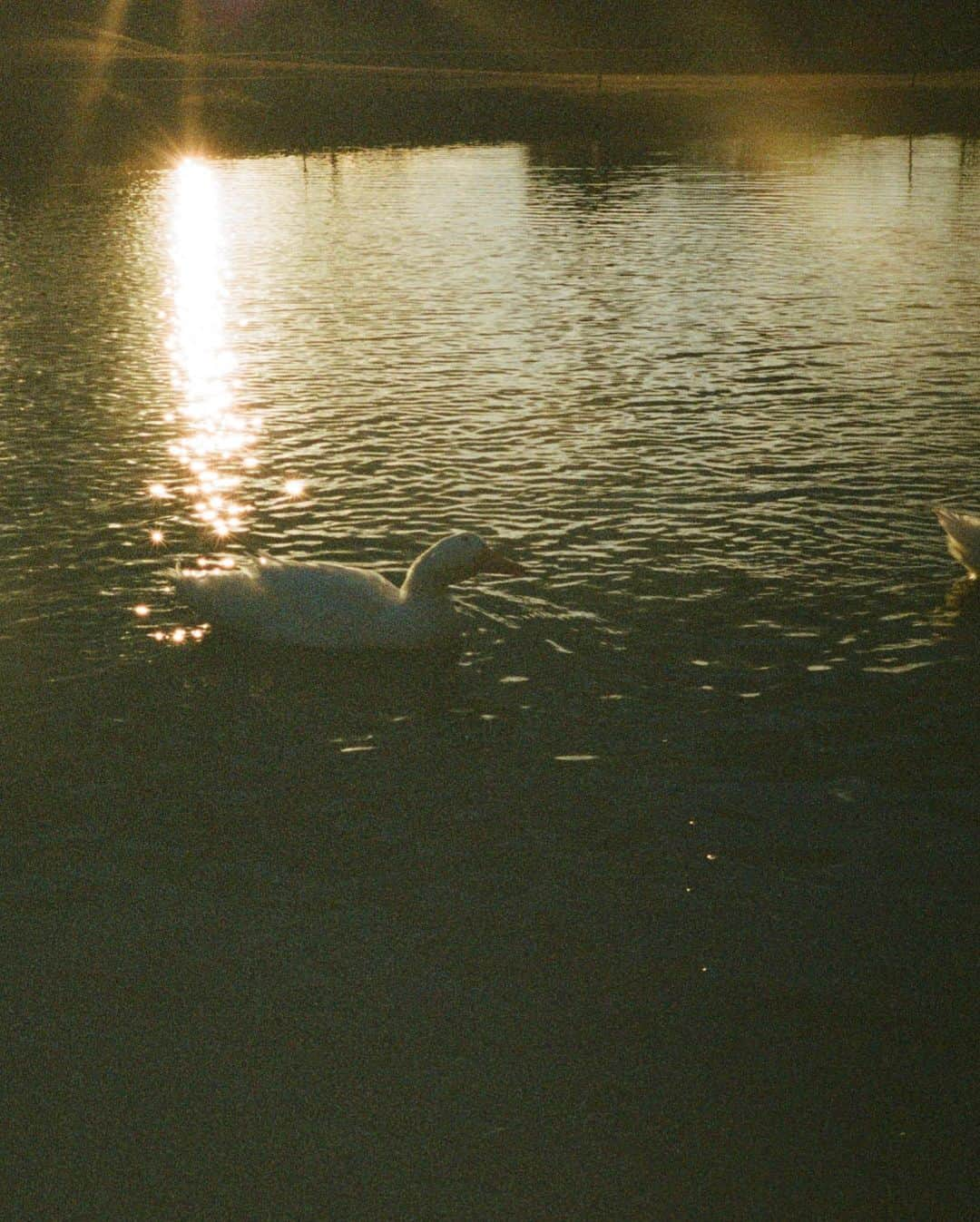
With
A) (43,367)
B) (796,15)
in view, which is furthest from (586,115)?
(796,15)

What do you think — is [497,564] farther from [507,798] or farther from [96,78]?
[96,78]

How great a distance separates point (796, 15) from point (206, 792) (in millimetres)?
145281

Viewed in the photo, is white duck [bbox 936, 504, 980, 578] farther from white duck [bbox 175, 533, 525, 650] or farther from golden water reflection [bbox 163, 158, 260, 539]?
golden water reflection [bbox 163, 158, 260, 539]

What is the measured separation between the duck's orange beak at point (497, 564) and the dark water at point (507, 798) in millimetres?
436

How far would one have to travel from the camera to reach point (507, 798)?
9.26 m

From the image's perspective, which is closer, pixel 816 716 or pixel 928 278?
pixel 816 716

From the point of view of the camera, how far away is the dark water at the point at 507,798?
655 cm

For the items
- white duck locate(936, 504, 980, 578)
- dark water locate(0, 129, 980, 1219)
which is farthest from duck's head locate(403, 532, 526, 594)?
white duck locate(936, 504, 980, 578)

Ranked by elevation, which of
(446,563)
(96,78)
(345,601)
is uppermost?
(96,78)

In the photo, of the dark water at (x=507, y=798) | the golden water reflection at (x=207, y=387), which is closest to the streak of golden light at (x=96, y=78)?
the golden water reflection at (x=207, y=387)

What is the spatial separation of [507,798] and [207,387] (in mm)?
11597

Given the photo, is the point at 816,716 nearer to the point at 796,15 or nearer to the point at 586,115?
the point at 586,115

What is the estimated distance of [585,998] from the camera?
24.3ft

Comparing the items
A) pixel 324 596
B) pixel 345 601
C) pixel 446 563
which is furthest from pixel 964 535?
pixel 324 596
